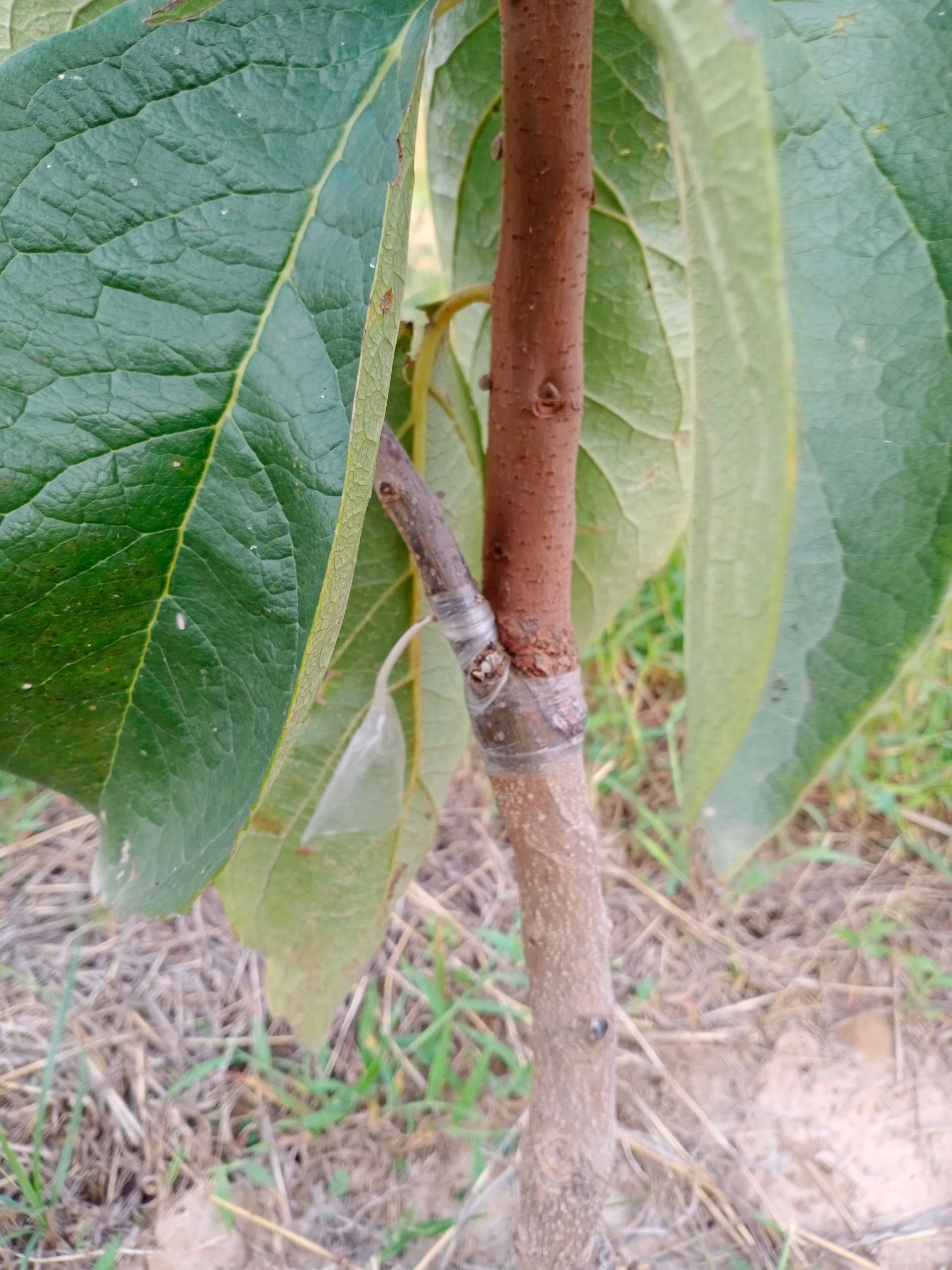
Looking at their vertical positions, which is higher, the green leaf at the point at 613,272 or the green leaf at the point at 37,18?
the green leaf at the point at 37,18

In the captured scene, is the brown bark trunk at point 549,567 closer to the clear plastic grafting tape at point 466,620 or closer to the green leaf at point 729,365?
the clear plastic grafting tape at point 466,620

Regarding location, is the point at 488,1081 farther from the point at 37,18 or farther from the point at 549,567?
the point at 37,18

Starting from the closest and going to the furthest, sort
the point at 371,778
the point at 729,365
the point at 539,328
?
the point at 729,365 < the point at 539,328 < the point at 371,778

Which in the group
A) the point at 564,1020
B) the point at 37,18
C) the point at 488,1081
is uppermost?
the point at 37,18

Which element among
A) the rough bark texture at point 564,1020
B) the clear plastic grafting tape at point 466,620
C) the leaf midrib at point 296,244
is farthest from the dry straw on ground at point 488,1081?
the leaf midrib at point 296,244

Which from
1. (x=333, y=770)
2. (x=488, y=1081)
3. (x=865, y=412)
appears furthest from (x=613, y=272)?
(x=488, y=1081)

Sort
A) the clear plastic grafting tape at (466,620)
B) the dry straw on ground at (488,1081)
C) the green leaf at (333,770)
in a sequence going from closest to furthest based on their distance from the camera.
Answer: the clear plastic grafting tape at (466,620)
the green leaf at (333,770)
the dry straw on ground at (488,1081)
